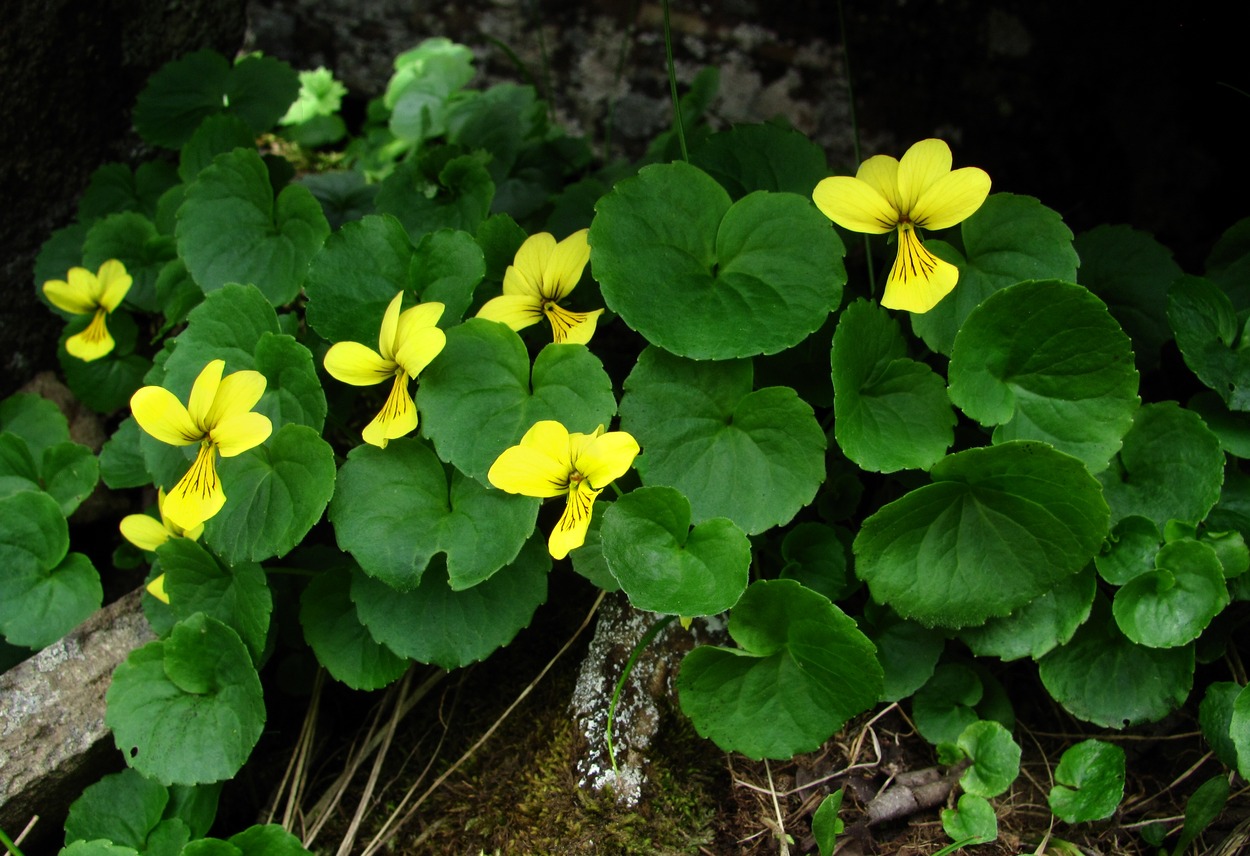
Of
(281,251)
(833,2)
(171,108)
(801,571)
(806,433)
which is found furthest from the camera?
(833,2)

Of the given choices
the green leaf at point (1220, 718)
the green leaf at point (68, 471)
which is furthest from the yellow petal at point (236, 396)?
the green leaf at point (1220, 718)

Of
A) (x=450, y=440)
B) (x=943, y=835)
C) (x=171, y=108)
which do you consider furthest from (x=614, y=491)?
(x=171, y=108)

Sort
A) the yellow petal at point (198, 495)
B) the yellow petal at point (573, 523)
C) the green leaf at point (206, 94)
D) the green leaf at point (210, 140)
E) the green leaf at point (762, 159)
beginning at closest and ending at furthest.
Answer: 1. the yellow petal at point (573, 523)
2. the yellow petal at point (198, 495)
3. the green leaf at point (762, 159)
4. the green leaf at point (210, 140)
5. the green leaf at point (206, 94)

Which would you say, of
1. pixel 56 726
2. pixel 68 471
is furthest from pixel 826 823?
pixel 68 471

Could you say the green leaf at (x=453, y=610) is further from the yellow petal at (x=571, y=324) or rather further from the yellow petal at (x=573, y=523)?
the yellow petal at (x=571, y=324)

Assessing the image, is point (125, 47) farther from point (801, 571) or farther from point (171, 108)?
point (801, 571)

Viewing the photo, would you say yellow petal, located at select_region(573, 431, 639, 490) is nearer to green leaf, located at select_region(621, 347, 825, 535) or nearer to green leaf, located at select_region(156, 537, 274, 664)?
green leaf, located at select_region(621, 347, 825, 535)
